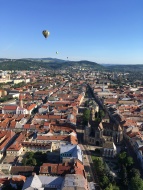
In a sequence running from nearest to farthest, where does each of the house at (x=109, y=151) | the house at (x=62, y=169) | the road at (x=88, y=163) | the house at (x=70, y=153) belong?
the house at (x=62, y=169) → the road at (x=88, y=163) → the house at (x=70, y=153) → the house at (x=109, y=151)

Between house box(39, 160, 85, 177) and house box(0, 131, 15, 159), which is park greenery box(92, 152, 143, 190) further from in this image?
house box(0, 131, 15, 159)

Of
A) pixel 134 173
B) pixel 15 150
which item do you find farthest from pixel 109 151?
pixel 15 150

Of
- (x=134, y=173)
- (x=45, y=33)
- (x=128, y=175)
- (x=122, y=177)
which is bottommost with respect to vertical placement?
(x=128, y=175)

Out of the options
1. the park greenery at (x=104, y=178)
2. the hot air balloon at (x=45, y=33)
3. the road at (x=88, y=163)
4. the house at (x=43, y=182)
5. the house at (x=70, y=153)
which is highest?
the hot air balloon at (x=45, y=33)

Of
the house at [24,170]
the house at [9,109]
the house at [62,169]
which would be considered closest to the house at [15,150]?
the house at [24,170]

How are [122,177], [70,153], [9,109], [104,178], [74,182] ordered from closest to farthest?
[74,182] → [104,178] → [122,177] → [70,153] → [9,109]

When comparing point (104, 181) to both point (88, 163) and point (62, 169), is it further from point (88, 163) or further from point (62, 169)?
point (88, 163)

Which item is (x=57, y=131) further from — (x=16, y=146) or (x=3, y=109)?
(x=3, y=109)

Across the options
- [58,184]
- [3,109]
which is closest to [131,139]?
[58,184]

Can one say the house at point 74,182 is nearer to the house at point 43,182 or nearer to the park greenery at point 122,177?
the house at point 43,182

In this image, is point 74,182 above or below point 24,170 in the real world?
above

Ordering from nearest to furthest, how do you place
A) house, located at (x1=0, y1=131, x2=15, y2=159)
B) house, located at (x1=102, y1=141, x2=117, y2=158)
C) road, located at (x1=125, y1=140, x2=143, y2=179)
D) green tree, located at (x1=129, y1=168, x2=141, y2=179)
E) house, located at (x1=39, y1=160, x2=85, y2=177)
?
house, located at (x1=39, y1=160, x2=85, y2=177) → green tree, located at (x1=129, y1=168, x2=141, y2=179) → road, located at (x1=125, y1=140, x2=143, y2=179) → house, located at (x1=102, y1=141, x2=117, y2=158) → house, located at (x1=0, y1=131, x2=15, y2=159)

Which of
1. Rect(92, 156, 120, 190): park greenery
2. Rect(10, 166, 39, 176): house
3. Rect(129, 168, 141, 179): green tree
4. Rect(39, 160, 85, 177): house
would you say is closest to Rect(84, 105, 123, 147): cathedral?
Rect(92, 156, 120, 190): park greenery
